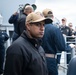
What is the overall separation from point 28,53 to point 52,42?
2.23 meters

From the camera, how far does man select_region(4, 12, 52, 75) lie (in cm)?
306

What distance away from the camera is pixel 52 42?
5.32 meters

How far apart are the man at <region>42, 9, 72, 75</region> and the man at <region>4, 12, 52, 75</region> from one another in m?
1.84

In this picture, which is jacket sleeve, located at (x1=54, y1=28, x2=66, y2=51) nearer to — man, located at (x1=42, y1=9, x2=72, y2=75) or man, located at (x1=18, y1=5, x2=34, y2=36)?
man, located at (x1=42, y1=9, x2=72, y2=75)

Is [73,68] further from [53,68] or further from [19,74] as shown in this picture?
[53,68]

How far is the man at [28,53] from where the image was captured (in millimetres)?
3064

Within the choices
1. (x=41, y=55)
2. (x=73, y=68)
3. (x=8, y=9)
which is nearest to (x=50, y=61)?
(x=41, y=55)

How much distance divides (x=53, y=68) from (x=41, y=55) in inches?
84.5

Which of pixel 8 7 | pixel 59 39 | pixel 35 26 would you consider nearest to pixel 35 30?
pixel 35 26

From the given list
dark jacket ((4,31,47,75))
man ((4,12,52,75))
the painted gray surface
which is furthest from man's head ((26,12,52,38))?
the painted gray surface

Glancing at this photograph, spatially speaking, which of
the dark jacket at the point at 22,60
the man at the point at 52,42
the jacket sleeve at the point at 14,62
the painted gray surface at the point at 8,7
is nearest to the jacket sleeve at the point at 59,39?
the man at the point at 52,42

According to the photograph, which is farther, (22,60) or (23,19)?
(23,19)

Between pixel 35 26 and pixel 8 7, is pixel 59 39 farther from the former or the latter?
pixel 8 7

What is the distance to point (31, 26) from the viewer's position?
3.31 metres
